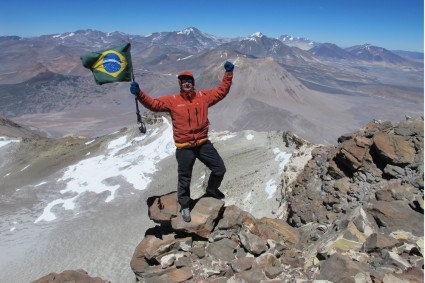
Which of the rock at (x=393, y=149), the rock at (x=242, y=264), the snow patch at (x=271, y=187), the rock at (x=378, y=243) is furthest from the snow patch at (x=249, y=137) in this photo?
the rock at (x=378, y=243)

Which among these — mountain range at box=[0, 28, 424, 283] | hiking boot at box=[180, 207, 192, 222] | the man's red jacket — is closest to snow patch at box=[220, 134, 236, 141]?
mountain range at box=[0, 28, 424, 283]

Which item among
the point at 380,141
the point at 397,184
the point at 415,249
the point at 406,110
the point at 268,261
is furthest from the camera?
the point at 406,110

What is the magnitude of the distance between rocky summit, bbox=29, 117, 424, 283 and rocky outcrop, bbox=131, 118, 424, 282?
0.02 m

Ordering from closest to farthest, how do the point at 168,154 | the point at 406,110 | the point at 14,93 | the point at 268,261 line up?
the point at 268,261
the point at 168,154
the point at 406,110
the point at 14,93

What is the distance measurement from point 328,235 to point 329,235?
0.06m

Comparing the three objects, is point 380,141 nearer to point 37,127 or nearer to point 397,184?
point 397,184

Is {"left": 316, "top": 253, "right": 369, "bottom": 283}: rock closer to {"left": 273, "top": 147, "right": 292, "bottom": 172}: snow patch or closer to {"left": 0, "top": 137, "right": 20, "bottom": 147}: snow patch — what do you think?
{"left": 273, "top": 147, "right": 292, "bottom": 172}: snow patch

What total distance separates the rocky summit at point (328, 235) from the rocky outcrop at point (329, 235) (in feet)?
0.07

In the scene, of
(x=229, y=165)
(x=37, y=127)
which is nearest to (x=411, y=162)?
(x=229, y=165)

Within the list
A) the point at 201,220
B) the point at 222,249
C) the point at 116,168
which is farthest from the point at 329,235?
the point at 116,168

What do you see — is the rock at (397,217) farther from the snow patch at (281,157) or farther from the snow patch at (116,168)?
the snow patch at (116,168)

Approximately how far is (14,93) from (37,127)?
7142 cm

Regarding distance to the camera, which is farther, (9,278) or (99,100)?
(99,100)

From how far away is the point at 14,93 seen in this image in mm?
196000
